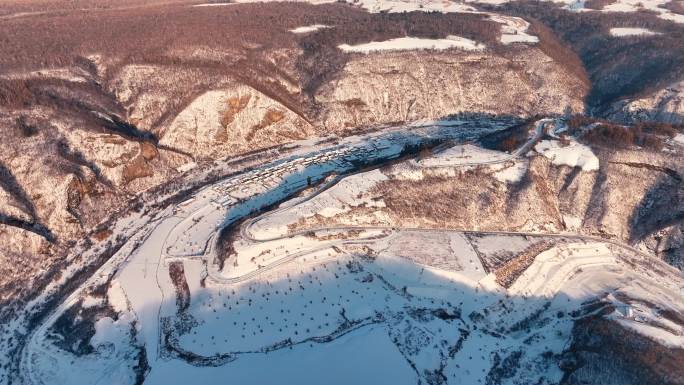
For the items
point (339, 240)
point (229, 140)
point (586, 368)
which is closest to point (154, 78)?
point (229, 140)

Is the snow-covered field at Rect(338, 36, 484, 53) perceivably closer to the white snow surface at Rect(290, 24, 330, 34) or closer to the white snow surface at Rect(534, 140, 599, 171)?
the white snow surface at Rect(290, 24, 330, 34)

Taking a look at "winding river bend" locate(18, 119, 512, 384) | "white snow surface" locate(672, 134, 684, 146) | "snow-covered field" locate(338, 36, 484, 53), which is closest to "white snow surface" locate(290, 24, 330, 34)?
"snow-covered field" locate(338, 36, 484, 53)

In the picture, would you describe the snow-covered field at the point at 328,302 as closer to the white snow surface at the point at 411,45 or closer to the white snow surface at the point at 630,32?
the white snow surface at the point at 411,45

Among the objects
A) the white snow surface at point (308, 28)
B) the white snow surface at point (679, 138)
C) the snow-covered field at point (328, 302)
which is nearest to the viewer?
the snow-covered field at point (328, 302)

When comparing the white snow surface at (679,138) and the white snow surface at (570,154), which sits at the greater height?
the white snow surface at (679,138)

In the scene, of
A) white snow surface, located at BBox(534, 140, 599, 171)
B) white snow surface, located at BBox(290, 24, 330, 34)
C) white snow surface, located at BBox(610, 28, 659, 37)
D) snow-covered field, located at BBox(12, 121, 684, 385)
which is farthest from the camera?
white snow surface, located at BBox(290, 24, 330, 34)

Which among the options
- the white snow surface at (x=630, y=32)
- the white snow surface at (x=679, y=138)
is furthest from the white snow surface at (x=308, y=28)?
the white snow surface at (x=679, y=138)
